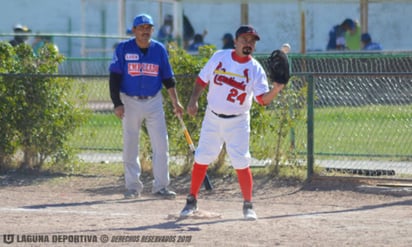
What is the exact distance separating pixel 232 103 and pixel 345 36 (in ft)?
41.4

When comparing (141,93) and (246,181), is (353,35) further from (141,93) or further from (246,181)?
(246,181)

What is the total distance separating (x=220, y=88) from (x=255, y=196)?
212 cm

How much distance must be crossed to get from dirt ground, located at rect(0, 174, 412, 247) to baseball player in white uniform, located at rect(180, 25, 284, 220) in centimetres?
44

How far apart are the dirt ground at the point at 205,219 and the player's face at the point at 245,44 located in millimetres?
1610

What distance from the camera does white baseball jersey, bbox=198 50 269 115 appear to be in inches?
362

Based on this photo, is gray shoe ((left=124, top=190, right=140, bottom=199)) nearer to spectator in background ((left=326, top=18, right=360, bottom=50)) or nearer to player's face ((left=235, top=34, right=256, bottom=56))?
player's face ((left=235, top=34, right=256, bottom=56))

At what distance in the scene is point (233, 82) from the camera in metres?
9.21

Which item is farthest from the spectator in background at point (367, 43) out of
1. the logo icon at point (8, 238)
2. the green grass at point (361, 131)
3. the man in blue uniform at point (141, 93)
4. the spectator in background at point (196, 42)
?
the logo icon at point (8, 238)

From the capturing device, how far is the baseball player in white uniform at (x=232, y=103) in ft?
30.1

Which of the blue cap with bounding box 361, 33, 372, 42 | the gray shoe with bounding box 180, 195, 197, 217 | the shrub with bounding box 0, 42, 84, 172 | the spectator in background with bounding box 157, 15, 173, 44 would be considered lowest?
the gray shoe with bounding box 180, 195, 197, 217

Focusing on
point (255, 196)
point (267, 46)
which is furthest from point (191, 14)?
point (255, 196)

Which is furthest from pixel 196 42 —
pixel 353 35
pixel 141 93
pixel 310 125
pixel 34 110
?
pixel 141 93

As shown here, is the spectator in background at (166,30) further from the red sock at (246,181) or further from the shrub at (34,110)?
the red sock at (246,181)

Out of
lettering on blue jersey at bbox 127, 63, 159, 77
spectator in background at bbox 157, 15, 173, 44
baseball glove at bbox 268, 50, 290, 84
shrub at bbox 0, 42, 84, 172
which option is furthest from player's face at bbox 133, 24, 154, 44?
spectator in background at bbox 157, 15, 173, 44
